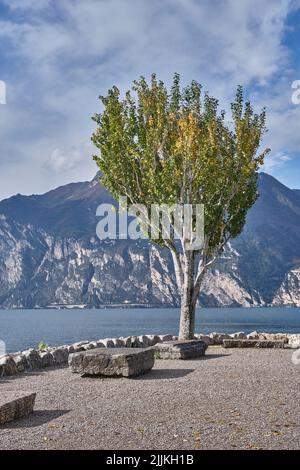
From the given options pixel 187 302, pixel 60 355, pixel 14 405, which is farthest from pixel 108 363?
pixel 187 302

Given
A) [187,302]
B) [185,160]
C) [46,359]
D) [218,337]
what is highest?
[185,160]

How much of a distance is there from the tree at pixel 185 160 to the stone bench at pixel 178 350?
512 centimetres

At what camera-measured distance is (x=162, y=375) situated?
20.3 metres

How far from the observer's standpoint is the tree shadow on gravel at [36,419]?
13.0m

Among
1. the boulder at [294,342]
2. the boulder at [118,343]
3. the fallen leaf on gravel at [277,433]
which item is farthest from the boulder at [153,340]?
the fallen leaf on gravel at [277,433]

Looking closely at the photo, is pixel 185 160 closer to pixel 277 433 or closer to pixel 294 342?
pixel 294 342

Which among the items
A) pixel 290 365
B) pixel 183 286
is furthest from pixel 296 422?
pixel 183 286

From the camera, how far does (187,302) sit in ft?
104

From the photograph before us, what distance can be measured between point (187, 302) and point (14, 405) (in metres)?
18.9

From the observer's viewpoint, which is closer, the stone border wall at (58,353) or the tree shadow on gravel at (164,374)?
the tree shadow on gravel at (164,374)

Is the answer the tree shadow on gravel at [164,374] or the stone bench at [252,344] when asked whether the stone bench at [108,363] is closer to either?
the tree shadow on gravel at [164,374]

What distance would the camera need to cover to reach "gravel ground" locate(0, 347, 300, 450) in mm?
11367
